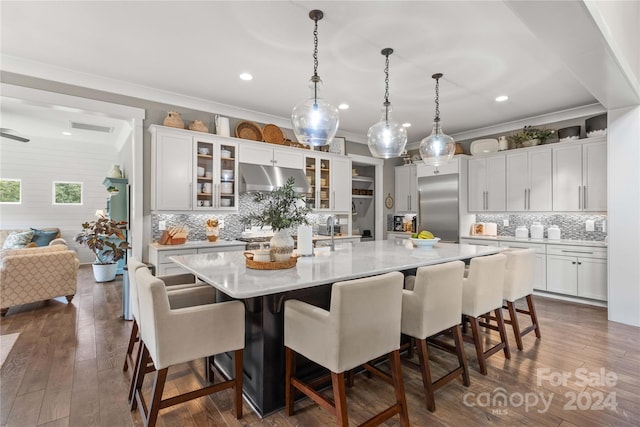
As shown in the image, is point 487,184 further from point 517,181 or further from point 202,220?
point 202,220

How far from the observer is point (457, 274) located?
7.09ft

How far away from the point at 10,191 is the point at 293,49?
767 cm

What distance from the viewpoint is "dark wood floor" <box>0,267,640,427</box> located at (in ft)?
6.31

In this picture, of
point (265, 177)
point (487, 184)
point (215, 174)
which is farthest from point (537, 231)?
point (215, 174)

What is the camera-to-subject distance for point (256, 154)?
15.5 ft

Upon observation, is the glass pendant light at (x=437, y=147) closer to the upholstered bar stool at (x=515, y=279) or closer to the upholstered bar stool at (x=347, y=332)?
the upholstered bar stool at (x=515, y=279)

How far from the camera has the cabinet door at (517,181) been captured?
502 centimetres

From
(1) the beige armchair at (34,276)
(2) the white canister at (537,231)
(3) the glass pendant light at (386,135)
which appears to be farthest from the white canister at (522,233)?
(1) the beige armchair at (34,276)

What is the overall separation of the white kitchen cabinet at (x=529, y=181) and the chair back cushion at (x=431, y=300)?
3.70 metres

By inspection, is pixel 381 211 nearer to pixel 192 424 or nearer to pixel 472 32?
pixel 472 32

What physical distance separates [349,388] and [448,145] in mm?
2725

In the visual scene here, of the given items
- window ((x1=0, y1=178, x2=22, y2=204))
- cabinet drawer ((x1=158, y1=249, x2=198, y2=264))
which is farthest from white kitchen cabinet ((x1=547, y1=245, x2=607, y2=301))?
window ((x1=0, y1=178, x2=22, y2=204))

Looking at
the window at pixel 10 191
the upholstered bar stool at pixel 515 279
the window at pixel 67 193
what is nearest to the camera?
the upholstered bar stool at pixel 515 279

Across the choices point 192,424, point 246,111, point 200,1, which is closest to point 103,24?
point 200,1
